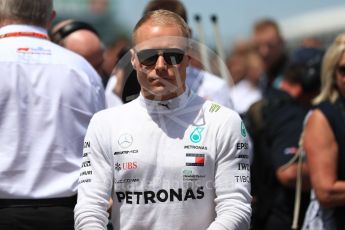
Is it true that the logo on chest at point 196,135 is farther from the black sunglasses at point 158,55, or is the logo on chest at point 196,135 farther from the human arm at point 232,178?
the black sunglasses at point 158,55

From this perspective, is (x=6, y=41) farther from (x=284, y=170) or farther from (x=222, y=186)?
(x=284, y=170)

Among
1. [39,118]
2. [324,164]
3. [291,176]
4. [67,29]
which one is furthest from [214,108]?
[67,29]

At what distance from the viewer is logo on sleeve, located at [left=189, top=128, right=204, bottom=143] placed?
3.56 metres

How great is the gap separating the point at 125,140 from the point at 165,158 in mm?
197

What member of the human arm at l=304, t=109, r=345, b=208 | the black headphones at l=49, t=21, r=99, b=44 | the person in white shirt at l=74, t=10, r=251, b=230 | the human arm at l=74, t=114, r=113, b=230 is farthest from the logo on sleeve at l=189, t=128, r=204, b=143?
the black headphones at l=49, t=21, r=99, b=44

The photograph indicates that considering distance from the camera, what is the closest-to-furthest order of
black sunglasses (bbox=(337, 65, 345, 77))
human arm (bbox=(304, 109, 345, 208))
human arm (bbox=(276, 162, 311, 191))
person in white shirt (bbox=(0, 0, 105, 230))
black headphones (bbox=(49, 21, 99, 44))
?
1. person in white shirt (bbox=(0, 0, 105, 230))
2. human arm (bbox=(304, 109, 345, 208))
3. black sunglasses (bbox=(337, 65, 345, 77))
4. human arm (bbox=(276, 162, 311, 191))
5. black headphones (bbox=(49, 21, 99, 44))

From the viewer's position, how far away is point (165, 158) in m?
3.53

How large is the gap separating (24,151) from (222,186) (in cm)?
127

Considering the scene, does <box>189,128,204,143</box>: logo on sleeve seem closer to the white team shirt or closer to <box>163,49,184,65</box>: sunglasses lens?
<box>163,49,184,65</box>: sunglasses lens

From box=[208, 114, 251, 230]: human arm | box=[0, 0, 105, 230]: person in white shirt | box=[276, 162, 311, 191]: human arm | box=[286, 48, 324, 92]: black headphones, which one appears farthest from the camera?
box=[286, 48, 324, 92]: black headphones

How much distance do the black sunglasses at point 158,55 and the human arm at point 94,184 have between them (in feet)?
1.15

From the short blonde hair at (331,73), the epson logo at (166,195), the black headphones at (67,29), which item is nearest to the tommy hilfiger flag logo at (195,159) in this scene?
the epson logo at (166,195)

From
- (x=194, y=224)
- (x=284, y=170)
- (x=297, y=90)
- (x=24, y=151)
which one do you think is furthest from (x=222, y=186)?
(x=297, y=90)

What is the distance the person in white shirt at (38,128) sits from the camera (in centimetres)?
434
